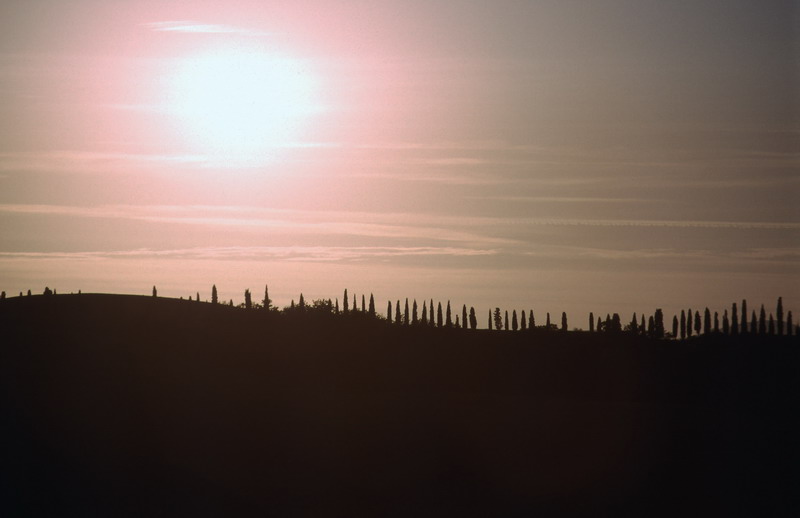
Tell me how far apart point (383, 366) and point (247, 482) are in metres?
77.2

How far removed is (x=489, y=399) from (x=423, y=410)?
17.0m

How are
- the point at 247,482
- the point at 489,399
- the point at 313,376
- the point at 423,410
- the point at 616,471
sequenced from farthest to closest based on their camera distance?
the point at 313,376 → the point at 489,399 → the point at 423,410 → the point at 616,471 → the point at 247,482

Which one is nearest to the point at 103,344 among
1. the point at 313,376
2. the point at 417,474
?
the point at 313,376

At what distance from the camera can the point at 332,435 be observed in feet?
286

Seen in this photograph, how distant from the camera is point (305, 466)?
78.5 meters

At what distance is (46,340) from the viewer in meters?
119

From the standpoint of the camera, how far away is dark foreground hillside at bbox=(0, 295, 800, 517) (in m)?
72.6

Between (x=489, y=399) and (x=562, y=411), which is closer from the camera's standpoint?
→ (x=562, y=411)

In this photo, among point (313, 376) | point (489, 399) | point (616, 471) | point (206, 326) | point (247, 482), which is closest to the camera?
point (247, 482)

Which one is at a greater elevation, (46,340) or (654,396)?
(46,340)

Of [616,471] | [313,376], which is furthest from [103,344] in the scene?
[616,471]

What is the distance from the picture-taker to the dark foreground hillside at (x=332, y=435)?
7262 cm

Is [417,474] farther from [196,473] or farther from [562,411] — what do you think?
[562,411]

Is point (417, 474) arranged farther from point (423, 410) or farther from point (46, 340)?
point (46, 340)
